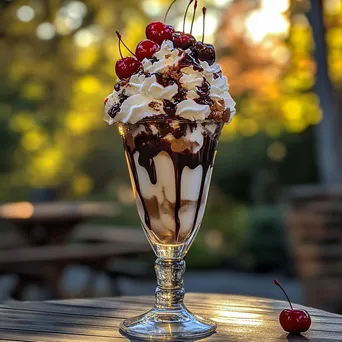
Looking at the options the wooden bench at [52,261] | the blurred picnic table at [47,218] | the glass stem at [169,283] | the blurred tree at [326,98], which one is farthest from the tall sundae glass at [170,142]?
the blurred tree at [326,98]

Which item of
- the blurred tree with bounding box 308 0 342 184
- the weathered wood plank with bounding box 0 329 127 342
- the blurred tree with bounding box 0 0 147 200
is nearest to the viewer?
the weathered wood plank with bounding box 0 329 127 342

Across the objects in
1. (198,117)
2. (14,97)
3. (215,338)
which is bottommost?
(215,338)

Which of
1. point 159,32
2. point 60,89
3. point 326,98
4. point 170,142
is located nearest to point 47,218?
point 326,98

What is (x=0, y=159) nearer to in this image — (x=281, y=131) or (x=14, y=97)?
(x=14, y=97)

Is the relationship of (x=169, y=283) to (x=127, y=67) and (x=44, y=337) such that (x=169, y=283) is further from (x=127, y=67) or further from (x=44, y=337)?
(x=127, y=67)

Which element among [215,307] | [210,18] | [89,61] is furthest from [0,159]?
[215,307]

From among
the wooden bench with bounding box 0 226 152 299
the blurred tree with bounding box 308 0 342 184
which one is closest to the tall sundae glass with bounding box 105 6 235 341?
the wooden bench with bounding box 0 226 152 299

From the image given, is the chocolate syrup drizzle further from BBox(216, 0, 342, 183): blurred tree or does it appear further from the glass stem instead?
BBox(216, 0, 342, 183): blurred tree
